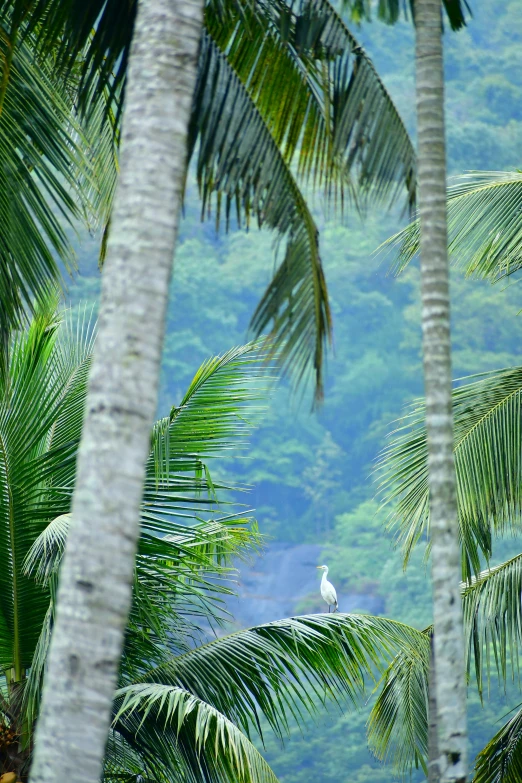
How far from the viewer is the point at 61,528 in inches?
179

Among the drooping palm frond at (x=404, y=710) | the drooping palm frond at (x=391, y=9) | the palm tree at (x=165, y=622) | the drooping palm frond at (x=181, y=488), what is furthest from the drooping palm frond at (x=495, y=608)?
the drooping palm frond at (x=391, y=9)

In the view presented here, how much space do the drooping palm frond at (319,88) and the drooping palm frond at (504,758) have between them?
3662mm

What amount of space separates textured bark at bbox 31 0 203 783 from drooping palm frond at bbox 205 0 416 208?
1720mm

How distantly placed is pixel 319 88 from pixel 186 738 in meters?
3.39

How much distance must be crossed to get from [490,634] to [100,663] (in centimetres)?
464

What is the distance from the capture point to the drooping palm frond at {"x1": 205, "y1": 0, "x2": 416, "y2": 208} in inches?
176

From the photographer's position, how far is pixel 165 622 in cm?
577

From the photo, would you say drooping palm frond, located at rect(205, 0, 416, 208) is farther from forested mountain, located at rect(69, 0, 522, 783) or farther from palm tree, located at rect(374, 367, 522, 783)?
forested mountain, located at rect(69, 0, 522, 783)

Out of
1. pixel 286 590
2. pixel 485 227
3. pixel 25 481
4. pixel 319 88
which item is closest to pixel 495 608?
pixel 485 227

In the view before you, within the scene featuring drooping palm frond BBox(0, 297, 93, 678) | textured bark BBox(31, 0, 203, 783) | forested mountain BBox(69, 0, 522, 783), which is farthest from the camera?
forested mountain BBox(69, 0, 522, 783)

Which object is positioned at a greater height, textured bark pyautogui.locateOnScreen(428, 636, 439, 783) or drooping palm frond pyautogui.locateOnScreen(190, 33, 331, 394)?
drooping palm frond pyautogui.locateOnScreen(190, 33, 331, 394)

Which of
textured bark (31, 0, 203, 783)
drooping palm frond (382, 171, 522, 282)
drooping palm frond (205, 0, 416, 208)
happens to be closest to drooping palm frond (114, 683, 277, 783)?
textured bark (31, 0, 203, 783)

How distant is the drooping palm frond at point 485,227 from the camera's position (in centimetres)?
659

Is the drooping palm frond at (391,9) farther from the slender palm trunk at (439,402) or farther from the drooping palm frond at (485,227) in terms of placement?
the drooping palm frond at (485,227)
